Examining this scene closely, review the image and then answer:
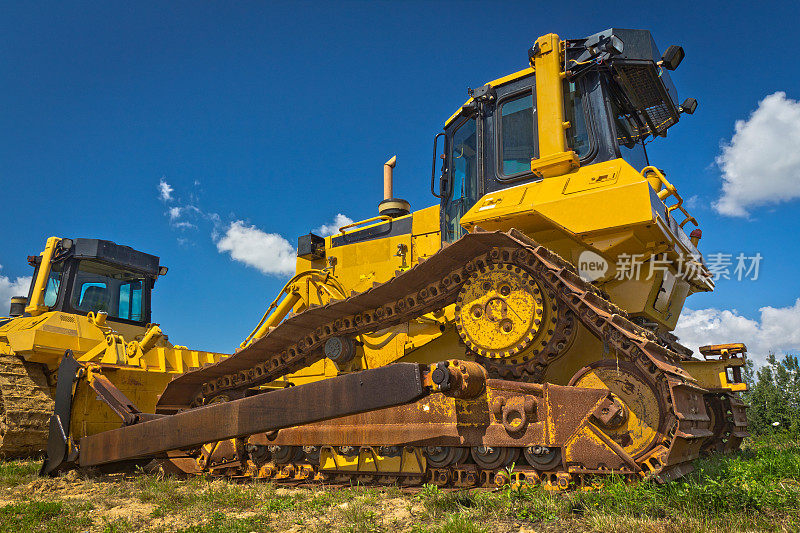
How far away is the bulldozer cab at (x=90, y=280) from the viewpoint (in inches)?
447

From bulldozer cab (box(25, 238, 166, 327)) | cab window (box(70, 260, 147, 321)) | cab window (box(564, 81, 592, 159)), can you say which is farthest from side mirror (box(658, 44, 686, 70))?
cab window (box(70, 260, 147, 321))

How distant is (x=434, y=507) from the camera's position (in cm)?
387

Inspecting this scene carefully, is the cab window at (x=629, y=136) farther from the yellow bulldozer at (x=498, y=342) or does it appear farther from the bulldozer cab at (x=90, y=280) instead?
the bulldozer cab at (x=90, y=280)

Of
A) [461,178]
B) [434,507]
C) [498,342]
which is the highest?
[461,178]

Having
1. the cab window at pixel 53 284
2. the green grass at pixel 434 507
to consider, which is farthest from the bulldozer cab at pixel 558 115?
the cab window at pixel 53 284

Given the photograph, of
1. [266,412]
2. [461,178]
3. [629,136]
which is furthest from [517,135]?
[266,412]

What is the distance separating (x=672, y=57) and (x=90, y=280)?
37.0 feet

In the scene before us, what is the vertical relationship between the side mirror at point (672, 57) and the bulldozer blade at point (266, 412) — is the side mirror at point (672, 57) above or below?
above

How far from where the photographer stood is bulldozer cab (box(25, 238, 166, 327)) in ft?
37.3

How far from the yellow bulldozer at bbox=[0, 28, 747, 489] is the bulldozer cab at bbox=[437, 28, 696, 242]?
0.02 metres

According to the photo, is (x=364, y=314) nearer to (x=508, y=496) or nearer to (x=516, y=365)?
(x=516, y=365)

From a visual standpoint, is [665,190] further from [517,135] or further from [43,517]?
[43,517]

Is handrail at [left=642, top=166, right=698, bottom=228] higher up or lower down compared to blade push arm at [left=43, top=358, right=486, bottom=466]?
higher up

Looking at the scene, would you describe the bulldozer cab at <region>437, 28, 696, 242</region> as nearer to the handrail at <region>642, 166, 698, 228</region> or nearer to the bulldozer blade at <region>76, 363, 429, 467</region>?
the handrail at <region>642, 166, 698, 228</region>
